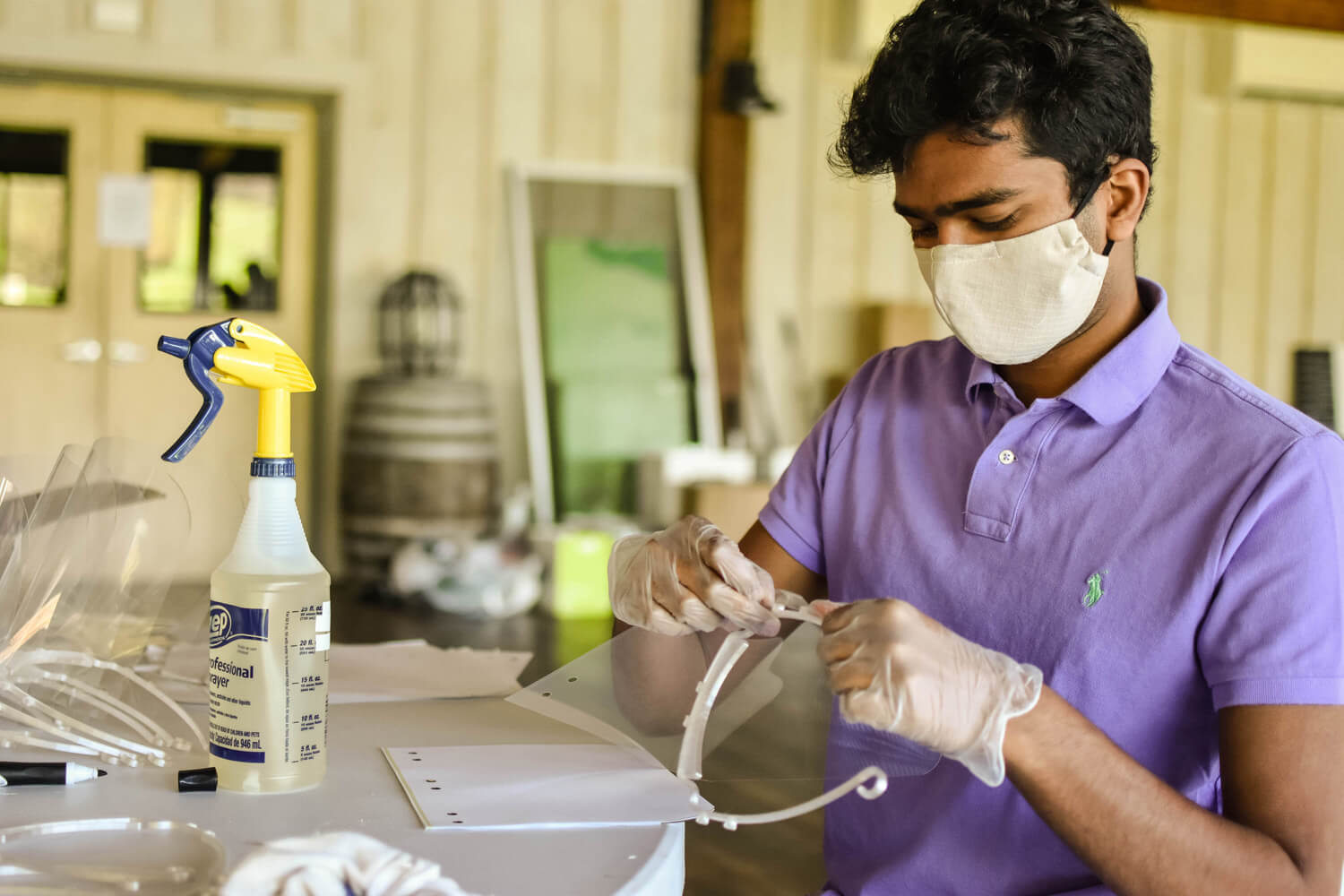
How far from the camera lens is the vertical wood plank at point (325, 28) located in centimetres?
490

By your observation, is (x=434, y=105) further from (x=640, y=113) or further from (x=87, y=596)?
(x=87, y=596)

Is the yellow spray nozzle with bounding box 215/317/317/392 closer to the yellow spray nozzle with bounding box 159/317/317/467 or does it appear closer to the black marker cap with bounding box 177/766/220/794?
the yellow spray nozzle with bounding box 159/317/317/467

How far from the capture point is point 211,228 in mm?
4977

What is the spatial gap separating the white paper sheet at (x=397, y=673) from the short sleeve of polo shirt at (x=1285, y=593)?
0.67m

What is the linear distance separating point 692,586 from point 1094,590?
0.34 meters

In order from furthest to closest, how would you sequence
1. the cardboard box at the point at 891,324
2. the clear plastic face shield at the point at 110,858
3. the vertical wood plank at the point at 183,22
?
1. the cardboard box at the point at 891,324
2. the vertical wood plank at the point at 183,22
3. the clear plastic face shield at the point at 110,858

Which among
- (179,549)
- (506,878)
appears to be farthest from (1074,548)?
(179,549)

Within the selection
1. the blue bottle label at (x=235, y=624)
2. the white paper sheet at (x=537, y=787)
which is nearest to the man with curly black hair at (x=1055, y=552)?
the white paper sheet at (x=537, y=787)

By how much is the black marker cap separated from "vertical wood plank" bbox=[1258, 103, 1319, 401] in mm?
6110

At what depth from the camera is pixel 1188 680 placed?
3.32ft

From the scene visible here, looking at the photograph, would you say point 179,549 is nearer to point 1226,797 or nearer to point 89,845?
point 89,845

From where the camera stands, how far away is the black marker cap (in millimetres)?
891

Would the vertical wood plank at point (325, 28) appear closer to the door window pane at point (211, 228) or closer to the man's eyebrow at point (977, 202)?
the door window pane at point (211, 228)

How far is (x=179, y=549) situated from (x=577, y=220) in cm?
425
